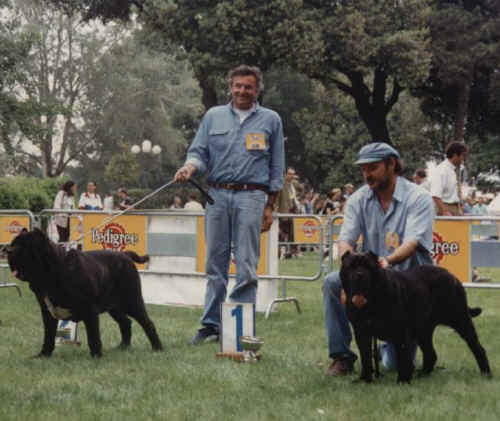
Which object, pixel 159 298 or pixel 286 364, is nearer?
pixel 286 364

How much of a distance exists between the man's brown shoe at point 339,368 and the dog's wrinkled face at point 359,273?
0.85 m

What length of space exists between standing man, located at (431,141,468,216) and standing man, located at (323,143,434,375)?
18.7 ft

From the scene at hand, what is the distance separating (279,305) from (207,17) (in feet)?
56.6

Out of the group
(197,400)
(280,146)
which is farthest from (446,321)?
(280,146)

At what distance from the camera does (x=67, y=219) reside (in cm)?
1148

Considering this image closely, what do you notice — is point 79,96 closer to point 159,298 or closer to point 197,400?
point 159,298

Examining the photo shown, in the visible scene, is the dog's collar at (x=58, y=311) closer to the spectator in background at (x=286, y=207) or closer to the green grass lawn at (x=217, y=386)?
the green grass lawn at (x=217, y=386)

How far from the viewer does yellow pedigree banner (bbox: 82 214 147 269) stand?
1055 centimetres

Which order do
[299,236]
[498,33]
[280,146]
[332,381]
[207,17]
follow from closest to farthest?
[332,381]
[280,146]
[299,236]
[207,17]
[498,33]

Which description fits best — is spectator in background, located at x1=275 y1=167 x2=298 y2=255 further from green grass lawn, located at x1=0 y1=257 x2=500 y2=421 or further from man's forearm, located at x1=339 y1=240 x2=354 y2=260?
man's forearm, located at x1=339 y1=240 x2=354 y2=260

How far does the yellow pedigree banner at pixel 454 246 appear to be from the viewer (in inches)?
362

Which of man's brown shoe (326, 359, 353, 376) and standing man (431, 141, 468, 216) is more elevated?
standing man (431, 141, 468, 216)

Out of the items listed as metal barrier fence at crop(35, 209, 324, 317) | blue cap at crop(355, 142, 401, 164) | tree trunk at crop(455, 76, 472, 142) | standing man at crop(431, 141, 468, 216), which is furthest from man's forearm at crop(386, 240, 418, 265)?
tree trunk at crop(455, 76, 472, 142)

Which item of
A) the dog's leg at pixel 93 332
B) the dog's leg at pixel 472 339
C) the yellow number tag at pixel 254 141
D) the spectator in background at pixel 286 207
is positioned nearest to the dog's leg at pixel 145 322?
the dog's leg at pixel 93 332
